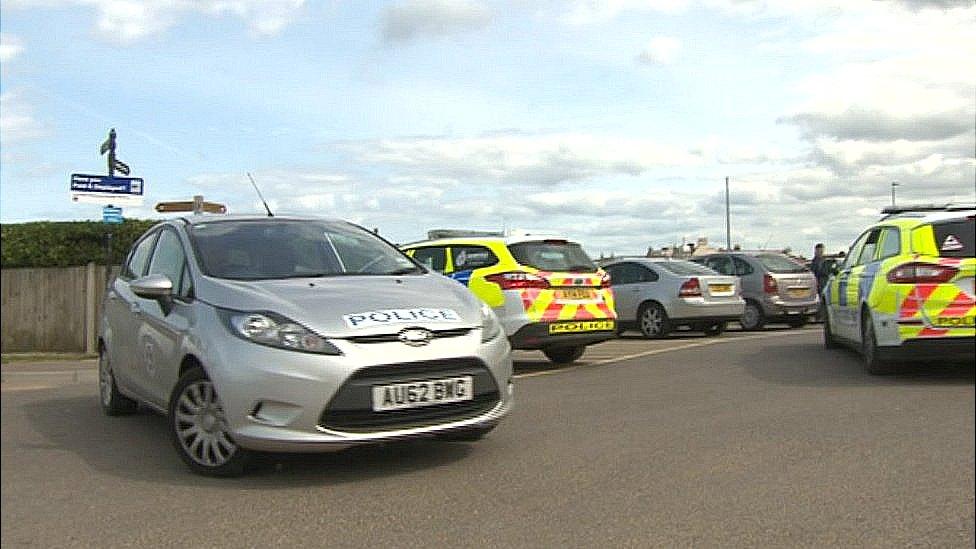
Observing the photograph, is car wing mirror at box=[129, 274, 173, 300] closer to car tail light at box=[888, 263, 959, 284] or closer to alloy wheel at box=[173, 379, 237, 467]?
alloy wheel at box=[173, 379, 237, 467]

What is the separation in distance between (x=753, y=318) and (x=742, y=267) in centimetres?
90

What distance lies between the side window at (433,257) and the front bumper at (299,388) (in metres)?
5.63

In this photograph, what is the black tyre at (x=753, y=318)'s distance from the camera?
16.2 m

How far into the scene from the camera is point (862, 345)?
6.98 m

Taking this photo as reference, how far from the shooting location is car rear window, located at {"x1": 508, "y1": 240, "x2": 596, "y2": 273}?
10.1 m

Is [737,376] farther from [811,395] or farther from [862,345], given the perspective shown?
[862,345]

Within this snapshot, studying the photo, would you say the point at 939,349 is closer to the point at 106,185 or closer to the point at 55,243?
the point at 106,185

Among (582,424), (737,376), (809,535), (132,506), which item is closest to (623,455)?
(582,424)

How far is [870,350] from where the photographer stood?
6.29 meters

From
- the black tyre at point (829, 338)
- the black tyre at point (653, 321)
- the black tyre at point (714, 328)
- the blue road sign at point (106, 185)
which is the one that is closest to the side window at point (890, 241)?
the blue road sign at point (106, 185)

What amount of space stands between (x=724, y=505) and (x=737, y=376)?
4448 millimetres

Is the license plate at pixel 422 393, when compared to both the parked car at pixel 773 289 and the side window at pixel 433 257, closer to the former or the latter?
the side window at pixel 433 257

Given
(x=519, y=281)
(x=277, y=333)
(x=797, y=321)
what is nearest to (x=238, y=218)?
(x=277, y=333)

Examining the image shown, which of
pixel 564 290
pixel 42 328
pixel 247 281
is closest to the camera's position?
pixel 42 328
